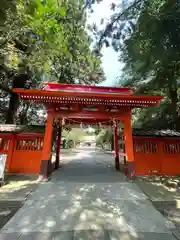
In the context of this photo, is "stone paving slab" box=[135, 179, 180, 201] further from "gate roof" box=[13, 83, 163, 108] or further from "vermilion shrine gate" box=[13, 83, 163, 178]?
"gate roof" box=[13, 83, 163, 108]


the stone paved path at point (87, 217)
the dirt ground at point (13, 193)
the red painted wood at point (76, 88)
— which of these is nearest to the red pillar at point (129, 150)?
the stone paved path at point (87, 217)

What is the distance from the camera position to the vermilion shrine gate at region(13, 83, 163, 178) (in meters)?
5.95

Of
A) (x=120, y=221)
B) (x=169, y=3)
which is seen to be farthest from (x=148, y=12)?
(x=120, y=221)

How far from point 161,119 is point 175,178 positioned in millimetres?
4256

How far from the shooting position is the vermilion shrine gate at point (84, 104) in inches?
234

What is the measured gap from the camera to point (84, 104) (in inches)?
272

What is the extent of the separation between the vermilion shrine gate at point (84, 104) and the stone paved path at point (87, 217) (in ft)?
5.80

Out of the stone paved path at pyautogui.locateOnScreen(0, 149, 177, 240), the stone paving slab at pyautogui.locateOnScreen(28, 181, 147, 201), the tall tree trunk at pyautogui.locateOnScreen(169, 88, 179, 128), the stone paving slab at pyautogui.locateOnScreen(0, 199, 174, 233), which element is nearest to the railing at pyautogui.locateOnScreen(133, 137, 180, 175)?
the stone paving slab at pyautogui.locateOnScreen(28, 181, 147, 201)

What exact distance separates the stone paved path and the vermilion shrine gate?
1.77m

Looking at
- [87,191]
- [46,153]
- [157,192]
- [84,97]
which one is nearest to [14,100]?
[46,153]

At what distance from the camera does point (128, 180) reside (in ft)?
20.7

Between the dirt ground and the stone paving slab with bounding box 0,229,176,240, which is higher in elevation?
the dirt ground

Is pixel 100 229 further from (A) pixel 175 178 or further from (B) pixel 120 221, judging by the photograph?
(A) pixel 175 178

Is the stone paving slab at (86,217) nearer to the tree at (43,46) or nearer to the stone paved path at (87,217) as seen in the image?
the stone paved path at (87,217)
